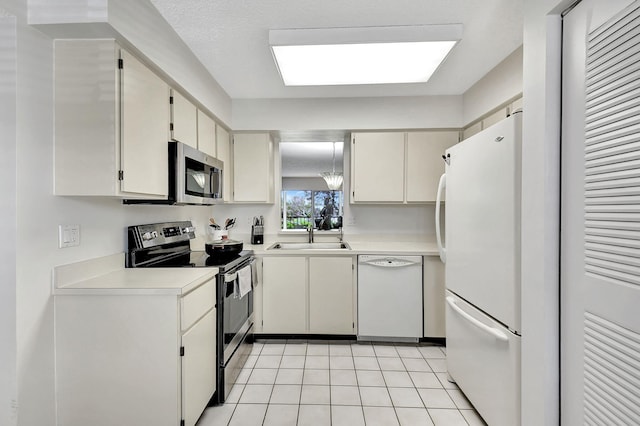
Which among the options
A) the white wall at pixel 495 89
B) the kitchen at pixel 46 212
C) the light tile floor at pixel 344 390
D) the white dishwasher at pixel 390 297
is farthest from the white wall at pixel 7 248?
the white wall at pixel 495 89

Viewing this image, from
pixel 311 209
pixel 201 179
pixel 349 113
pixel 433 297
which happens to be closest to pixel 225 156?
pixel 201 179

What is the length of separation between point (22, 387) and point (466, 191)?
2.42 m

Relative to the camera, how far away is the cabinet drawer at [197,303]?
155cm

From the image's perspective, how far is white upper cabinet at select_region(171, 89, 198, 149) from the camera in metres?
2.04

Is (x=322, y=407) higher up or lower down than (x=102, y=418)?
lower down

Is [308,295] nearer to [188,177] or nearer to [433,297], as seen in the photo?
[433,297]

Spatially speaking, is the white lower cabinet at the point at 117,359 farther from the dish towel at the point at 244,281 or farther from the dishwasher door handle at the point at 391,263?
the dishwasher door handle at the point at 391,263

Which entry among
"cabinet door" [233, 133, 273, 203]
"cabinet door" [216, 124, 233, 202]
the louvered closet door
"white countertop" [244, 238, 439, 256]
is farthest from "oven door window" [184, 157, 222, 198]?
the louvered closet door

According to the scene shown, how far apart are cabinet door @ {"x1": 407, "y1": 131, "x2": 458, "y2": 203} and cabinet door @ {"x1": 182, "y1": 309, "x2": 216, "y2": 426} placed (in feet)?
7.38

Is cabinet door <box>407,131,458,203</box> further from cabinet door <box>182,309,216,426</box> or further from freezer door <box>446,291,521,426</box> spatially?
cabinet door <box>182,309,216,426</box>

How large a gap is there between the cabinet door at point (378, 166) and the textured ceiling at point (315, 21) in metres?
0.85

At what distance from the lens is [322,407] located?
196 cm

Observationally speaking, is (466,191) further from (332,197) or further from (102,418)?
(102,418)

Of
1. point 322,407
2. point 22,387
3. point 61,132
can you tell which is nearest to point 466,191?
point 322,407
